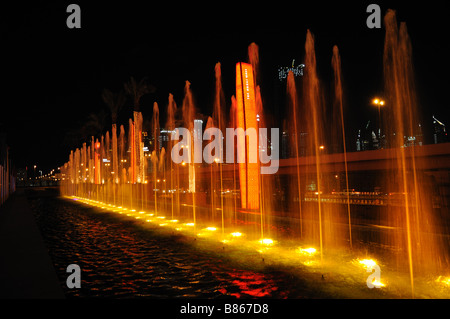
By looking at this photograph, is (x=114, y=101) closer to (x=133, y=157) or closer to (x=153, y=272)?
(x=133, y=157)

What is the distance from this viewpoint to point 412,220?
1555 centimetres

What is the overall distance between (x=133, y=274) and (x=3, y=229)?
8826 mm

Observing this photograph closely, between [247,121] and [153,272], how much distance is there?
11.0m

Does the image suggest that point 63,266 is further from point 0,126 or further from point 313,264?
point 0,126

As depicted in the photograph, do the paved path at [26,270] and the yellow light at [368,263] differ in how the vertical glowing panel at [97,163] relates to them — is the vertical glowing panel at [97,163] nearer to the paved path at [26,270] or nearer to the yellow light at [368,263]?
the paved path at [26,270]

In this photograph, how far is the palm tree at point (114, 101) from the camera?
138 ft

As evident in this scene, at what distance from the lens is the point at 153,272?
771cm

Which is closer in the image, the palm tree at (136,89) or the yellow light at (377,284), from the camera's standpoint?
the yellow light at (377,284)

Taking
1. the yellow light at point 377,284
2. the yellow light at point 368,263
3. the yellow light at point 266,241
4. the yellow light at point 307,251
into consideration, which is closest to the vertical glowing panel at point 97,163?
the yellow light at point 266,241

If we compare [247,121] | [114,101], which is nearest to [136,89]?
[114,101]

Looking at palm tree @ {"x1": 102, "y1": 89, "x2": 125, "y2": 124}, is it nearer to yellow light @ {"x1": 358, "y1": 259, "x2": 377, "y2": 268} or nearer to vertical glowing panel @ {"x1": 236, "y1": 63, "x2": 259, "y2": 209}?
vertical glowing panel @ {"x1": 236, "y1": 63, "x2": 259, "y2": 209}

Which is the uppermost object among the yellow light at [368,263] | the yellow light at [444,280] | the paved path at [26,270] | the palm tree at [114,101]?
the palm tree at [114,101]

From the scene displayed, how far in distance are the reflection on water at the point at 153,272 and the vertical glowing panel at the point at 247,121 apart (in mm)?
5977

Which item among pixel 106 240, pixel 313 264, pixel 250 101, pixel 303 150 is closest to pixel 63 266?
pixel 106 240
